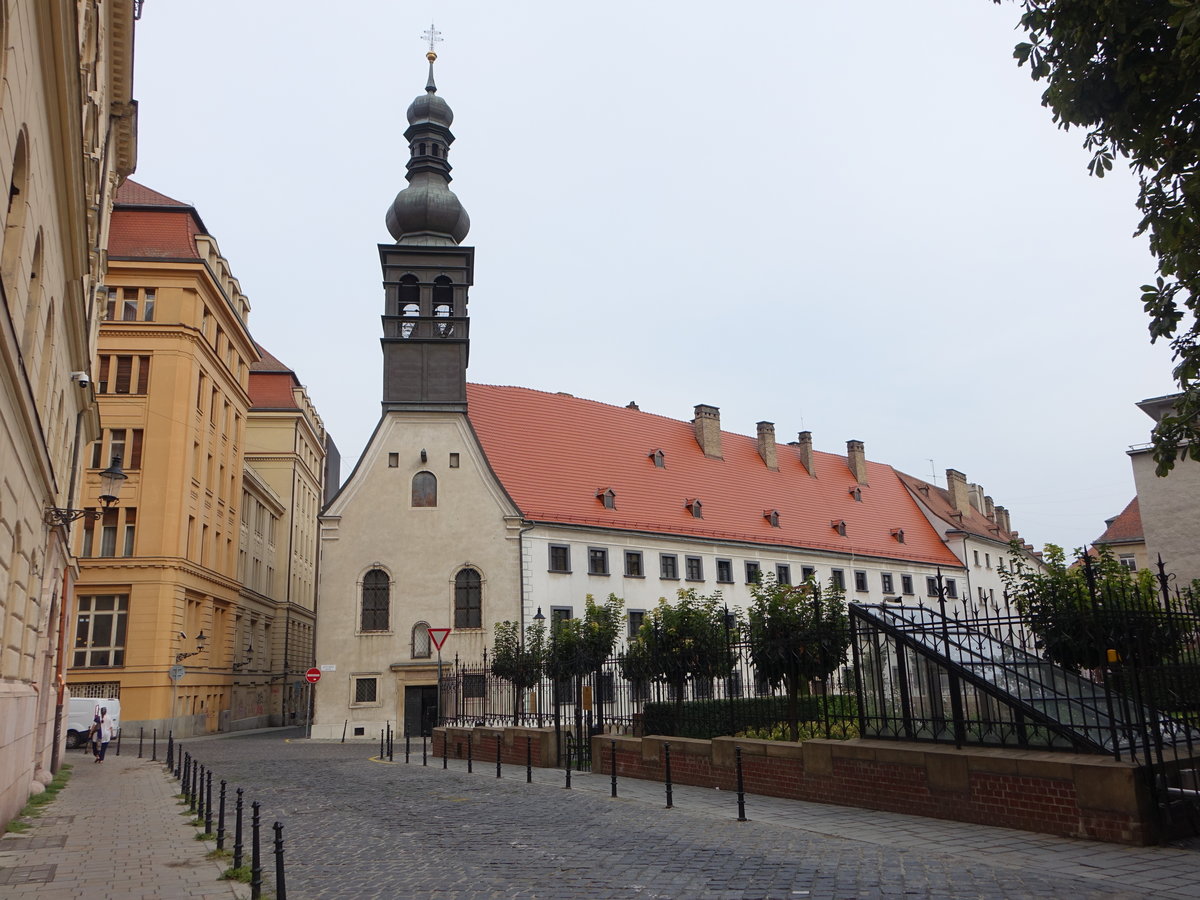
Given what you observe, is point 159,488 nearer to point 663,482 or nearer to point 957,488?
point 663,482

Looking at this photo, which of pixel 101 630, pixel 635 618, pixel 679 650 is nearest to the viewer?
pixel 679 650

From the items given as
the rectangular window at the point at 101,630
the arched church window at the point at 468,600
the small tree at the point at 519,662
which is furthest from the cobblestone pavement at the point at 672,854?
the rectangular window at the point at 101,630

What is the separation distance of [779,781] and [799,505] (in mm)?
42417

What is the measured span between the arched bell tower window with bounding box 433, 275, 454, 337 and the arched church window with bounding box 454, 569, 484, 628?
1088 centimetres

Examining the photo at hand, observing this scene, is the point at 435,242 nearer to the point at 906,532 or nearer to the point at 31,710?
the point at 31,710

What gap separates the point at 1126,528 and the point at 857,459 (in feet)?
58.3

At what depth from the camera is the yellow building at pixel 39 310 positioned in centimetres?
904

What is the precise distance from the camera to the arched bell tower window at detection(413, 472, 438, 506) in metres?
41.3

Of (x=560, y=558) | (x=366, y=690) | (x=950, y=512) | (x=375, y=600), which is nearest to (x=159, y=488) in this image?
(x=375, y=600)

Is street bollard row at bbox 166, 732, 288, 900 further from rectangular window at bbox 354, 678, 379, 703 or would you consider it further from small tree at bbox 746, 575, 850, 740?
rectangular window at bbox 354, 678, 379, 703

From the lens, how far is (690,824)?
40.3 feet

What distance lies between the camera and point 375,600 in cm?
4016

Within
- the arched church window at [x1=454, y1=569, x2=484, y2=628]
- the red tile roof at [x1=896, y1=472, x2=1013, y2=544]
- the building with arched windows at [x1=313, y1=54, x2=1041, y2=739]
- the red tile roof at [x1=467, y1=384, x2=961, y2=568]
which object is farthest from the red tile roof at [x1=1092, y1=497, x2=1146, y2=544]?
the arched church window at [x1=454, y1=569, x2=484, y2=628]

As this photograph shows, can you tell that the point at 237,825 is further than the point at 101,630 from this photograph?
No
